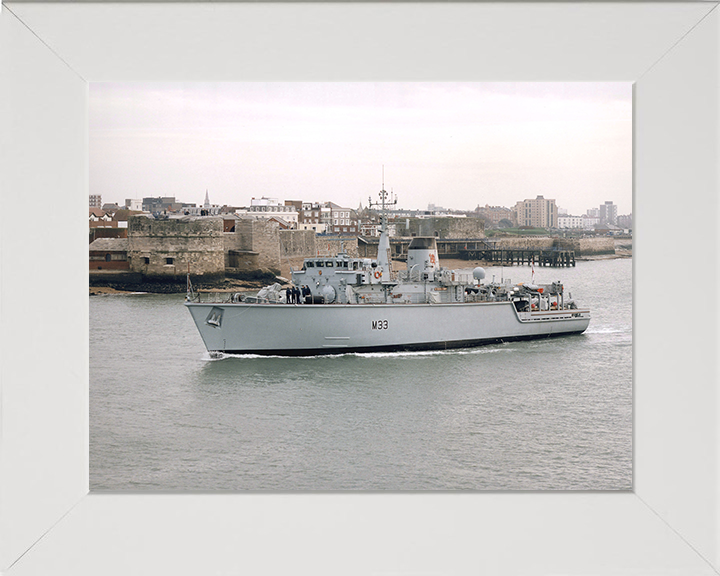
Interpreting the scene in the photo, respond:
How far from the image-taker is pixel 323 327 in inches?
420

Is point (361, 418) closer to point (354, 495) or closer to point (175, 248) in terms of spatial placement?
point (354, 495)

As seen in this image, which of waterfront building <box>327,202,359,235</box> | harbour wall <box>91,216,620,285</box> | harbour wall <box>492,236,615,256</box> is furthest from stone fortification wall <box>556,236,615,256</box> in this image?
waterfront building <box>327,202,359,235</box>

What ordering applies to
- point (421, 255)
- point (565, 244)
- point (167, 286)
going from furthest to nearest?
point (565, 244)
point (167, 286)
point (421, 255)

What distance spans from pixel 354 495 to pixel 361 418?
3628 mm

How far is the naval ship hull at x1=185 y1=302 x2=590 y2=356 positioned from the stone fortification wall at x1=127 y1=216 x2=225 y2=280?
1225 centimetres

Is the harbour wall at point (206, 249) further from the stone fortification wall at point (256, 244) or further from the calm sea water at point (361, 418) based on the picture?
the calm sea water at point (361, 418)

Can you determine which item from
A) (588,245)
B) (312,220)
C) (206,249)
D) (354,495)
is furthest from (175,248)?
(354,495)

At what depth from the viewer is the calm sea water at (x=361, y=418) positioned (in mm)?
5598

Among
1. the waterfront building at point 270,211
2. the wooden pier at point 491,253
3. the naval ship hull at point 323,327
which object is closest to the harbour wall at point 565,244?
the wooden pier at point 491,253

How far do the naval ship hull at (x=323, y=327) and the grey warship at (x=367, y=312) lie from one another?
0.01 m

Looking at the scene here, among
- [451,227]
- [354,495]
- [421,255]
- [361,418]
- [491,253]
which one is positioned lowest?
[361,418]

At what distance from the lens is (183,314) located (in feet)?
54.8
